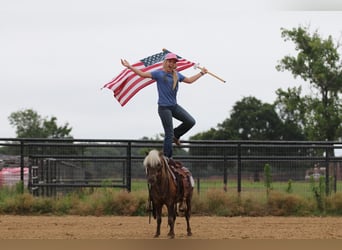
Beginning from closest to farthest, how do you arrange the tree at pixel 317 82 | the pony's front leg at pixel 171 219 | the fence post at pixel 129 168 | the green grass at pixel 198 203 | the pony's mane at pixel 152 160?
the pony's mane at pixel 152 160, the pony's front leg at pixel 171 219, the green grass at pixel 198 203, the fence post at pixel 129 168, the tree at pixel 317 82

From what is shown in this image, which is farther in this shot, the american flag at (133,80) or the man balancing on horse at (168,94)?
the american flag at (133,80)

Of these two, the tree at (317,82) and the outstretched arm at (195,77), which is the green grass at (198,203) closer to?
the outstretched arm at (195,77)

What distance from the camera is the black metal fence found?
1878 cm

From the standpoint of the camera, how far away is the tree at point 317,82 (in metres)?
36.7

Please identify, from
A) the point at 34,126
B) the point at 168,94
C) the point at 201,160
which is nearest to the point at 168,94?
the point at 168,94

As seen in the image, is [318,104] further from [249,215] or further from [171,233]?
[171,233]

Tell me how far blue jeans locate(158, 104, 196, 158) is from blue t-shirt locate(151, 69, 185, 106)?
0.32 ft

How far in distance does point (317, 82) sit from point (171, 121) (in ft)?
86.2

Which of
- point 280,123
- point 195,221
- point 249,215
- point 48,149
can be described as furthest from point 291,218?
point 280,123

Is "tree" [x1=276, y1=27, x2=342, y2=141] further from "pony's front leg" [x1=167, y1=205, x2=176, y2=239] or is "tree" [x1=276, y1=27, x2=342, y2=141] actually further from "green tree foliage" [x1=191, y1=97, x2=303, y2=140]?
"green tree foliage" [x1=191, y1=97, x2=303, y2=140]

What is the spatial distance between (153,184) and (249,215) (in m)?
5.88

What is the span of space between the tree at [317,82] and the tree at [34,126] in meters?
Result: 30.7

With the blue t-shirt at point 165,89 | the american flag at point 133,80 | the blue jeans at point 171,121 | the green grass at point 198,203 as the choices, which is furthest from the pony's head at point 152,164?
the green grass at point 198,203

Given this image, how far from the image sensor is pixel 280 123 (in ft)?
246
